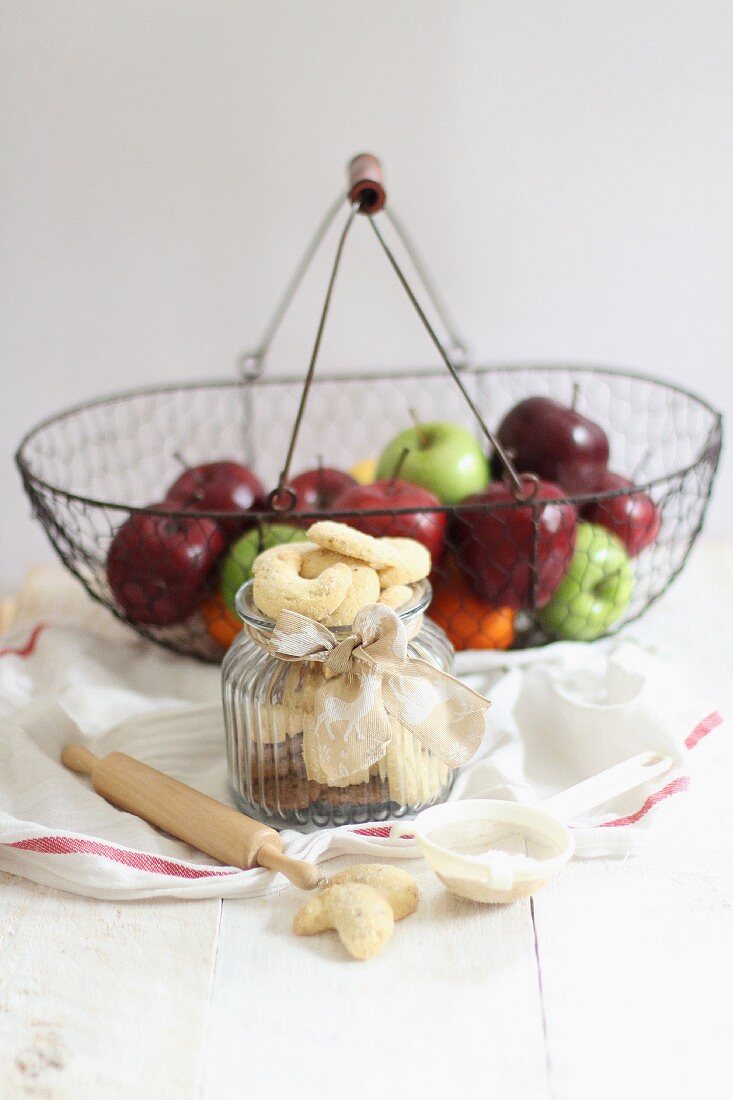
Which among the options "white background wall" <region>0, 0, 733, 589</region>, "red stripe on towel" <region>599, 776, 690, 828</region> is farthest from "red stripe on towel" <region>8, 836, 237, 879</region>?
"white background wall" <region>0, 0, 733, 589</region>

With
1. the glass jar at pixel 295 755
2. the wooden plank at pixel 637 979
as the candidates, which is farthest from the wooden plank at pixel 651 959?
the glass jar at pixel 295 755

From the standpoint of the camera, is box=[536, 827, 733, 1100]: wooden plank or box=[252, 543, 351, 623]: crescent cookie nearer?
→ box=[536, 827, 733, 1100]: wooden plank

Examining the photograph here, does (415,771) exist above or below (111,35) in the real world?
below

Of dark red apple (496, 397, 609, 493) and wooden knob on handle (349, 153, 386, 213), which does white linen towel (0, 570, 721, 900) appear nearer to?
dark red apple (496, 397, 609, 493)

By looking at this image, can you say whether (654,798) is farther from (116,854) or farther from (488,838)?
(116,854)

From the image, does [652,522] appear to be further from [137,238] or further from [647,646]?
[137,238]

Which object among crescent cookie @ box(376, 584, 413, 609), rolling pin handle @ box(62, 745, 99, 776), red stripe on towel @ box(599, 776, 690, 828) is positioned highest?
crescent cookie @ box(376, 584, 413, 609)

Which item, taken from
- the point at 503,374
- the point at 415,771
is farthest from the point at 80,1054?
the point at 503,374

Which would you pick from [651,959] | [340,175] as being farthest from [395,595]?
[340,175]

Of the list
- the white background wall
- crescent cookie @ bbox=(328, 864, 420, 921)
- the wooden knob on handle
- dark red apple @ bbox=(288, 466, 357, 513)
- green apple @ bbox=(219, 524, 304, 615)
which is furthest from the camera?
the white background wall
